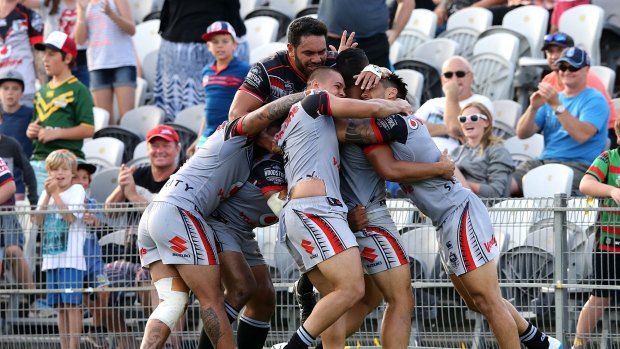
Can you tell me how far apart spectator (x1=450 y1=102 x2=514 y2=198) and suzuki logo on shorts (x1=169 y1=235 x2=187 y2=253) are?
2.75 m

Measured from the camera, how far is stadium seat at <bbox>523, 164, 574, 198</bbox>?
10.5m

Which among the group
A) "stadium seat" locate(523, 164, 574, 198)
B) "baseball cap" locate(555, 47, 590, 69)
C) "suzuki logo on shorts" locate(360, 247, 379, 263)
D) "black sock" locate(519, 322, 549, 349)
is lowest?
"black sock" locate(519, 322, 549, 349)

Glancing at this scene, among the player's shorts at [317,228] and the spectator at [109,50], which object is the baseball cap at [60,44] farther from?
the player's shorts at [317,228]

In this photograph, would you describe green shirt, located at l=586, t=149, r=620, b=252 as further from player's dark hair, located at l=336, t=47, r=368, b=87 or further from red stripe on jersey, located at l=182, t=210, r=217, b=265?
red stripe on jersey, located at l=182, t=210, r=217, b=265

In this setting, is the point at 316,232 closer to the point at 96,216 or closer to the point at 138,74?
the point at 96,216

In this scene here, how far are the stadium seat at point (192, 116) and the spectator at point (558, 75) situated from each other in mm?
3344

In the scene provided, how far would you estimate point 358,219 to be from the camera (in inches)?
325

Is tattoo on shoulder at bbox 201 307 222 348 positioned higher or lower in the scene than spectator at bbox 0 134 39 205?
lower

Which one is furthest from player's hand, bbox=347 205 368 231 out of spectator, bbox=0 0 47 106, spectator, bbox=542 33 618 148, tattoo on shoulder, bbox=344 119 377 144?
spectator, bbox=0 0 47 106

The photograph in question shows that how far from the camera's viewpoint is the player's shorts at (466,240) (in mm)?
8227

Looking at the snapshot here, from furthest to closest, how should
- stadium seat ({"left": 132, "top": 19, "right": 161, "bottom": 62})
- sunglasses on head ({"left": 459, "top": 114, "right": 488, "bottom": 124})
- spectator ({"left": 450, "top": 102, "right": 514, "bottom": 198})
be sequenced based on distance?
stadium seat ({"left": 132, "top": 19, "right": 161, "bottom": 62}), sunglasses on head ({"left": 459, "top": 114, "right": 488, "bottom": 124}), spectator ({"left": 450, "top": 102, "right": 514, "bottom": 198})

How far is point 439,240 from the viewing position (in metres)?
8.44


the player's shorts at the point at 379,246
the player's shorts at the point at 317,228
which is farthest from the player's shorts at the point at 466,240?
the player's shorts at the point at 317,228

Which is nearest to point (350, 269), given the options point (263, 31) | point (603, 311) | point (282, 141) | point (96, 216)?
point (282, 141)
